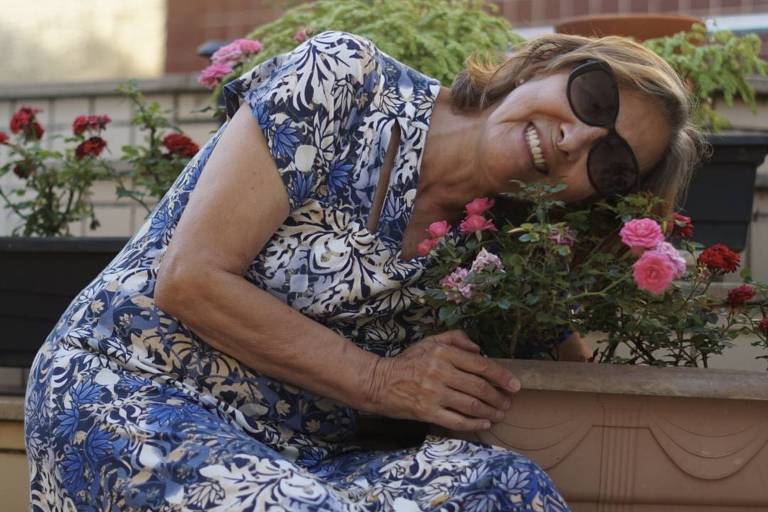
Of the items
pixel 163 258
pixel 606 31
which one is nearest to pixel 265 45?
pixel 606 31

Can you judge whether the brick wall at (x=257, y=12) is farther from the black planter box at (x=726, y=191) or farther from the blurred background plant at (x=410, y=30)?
the black planter box at (x=726, y=191)

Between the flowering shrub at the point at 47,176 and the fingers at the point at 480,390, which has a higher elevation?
the fingers at the point at 480,390

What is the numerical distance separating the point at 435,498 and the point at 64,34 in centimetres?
604

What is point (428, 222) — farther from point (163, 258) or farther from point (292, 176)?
point (163, 258)

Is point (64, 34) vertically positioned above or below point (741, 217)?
below

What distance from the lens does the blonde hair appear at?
2.09 metres

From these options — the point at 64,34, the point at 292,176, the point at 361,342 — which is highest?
the point at 292,176

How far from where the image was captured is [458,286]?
1.91 metres

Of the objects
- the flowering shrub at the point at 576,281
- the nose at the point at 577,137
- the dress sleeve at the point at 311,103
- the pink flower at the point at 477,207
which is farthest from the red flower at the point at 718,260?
the dress sleeve at the point at 311,103

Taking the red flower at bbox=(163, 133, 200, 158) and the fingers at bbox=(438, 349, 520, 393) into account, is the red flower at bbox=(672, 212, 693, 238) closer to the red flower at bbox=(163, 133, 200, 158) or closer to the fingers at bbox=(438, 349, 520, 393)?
the fingers at bbox=(438, 349, 520, 393)

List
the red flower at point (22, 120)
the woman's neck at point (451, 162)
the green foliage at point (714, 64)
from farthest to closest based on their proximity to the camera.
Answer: the red flower at point (22, 120), the green foliage at point (714, 64), the woman's neck at point (451, 162)

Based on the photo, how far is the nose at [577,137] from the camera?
2037 millimetres

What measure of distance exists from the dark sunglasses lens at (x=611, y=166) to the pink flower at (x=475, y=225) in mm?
206

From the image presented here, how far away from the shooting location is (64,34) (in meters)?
7.17
